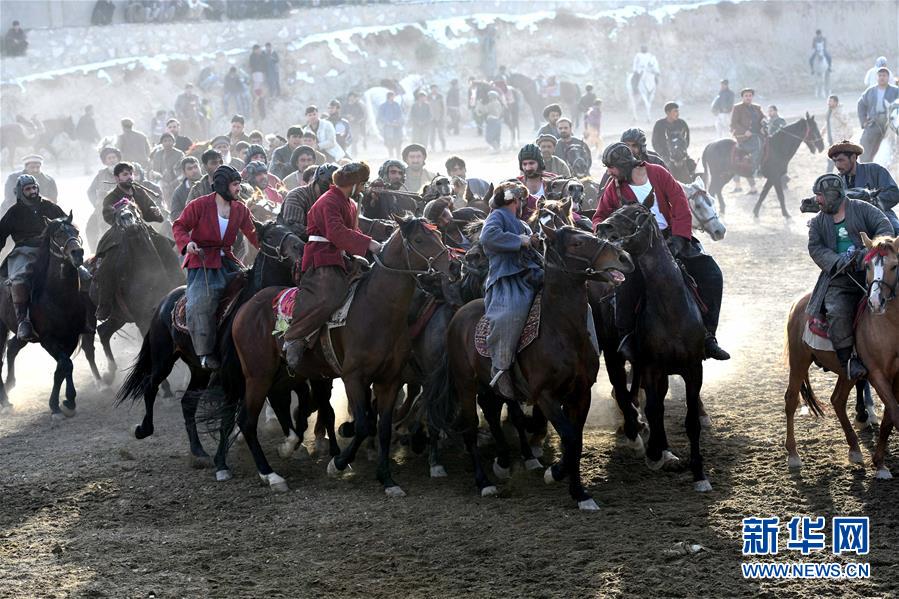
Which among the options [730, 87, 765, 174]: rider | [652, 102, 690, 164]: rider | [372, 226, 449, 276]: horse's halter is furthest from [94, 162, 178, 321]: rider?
[730, 87, 765, 174]: rider

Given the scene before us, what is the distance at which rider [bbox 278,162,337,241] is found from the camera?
10508mm

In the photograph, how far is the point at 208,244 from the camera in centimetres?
1065

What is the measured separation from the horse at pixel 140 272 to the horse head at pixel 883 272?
8243 millimetres

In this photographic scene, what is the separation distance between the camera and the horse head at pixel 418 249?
934 centimetres

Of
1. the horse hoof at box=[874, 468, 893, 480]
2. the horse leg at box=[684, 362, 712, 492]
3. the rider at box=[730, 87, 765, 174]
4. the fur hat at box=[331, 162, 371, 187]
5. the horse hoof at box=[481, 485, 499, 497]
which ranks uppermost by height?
the fur hat at box=[331, 162, 371, 187]

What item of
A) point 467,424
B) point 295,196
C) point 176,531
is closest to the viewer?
point 176,531

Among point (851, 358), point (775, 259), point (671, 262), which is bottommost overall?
point (775, 259)

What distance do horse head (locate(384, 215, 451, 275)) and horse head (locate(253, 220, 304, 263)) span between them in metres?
1.01

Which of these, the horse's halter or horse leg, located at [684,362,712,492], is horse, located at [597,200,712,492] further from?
the horse's halter

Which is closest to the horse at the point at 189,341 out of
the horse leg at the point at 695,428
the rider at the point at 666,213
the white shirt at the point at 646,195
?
the rider at the point at 666,213

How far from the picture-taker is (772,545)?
303 inches

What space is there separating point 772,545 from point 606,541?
1135mm

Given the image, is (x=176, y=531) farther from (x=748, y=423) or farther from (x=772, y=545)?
(x=748, y=423)

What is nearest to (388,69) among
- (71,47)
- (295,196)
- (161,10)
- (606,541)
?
(161,10)
